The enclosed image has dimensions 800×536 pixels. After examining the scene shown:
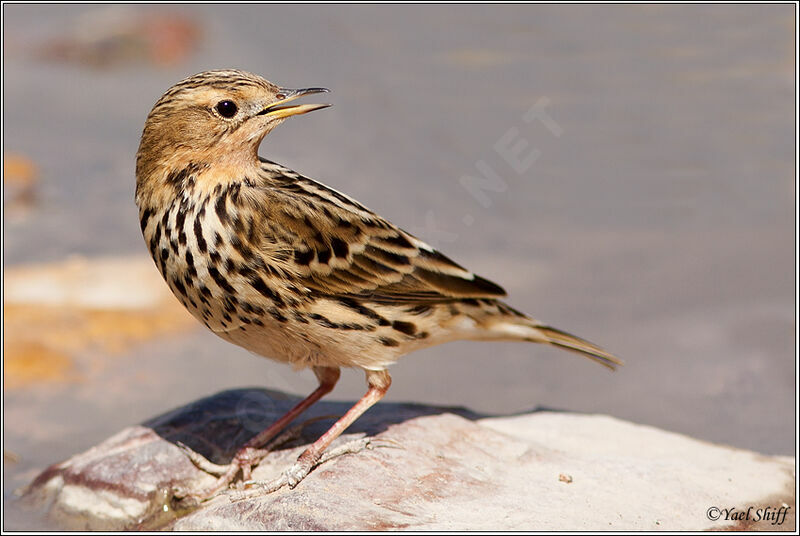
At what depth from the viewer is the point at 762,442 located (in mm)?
8320

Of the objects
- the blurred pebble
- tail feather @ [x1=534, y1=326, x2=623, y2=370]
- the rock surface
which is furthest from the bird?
the blurred pebble

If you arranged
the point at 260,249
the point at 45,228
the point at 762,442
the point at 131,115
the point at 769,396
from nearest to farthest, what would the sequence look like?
the point at 260,249
the point at 762,442
the point at 769,396
the point at 45,228
the point at 131,115

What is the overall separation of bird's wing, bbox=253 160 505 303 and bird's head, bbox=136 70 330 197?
331 mm

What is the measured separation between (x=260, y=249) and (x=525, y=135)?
7511mm

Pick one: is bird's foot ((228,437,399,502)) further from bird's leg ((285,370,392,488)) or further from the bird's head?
the bird's head

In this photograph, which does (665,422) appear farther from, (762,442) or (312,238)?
(312,238)

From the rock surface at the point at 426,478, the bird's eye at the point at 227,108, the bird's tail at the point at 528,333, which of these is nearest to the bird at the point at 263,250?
the bird's eye at the point at 227,108

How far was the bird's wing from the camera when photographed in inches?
228

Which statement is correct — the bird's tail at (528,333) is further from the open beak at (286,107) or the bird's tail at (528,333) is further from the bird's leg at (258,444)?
the open beak at (286,107)

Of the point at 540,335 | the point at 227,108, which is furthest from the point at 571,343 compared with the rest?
→ the point at 227,108

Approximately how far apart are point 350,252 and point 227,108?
3.56ft

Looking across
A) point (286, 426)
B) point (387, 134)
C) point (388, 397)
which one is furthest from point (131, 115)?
point (286, 426)

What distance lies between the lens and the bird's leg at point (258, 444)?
19.8 feet

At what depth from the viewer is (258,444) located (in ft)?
20.4
